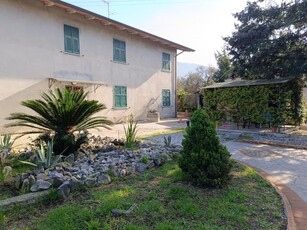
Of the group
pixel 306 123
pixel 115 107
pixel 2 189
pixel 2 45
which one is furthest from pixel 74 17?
pixel 306 123

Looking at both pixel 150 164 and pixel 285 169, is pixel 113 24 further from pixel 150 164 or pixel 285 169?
pixel 285 169

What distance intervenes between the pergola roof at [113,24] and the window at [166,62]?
84cm

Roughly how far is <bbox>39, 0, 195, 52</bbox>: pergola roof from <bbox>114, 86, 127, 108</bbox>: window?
3.93m

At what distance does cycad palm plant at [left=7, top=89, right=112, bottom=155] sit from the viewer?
17.6 ft

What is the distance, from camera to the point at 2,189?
3.83 m

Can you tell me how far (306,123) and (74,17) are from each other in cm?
1496

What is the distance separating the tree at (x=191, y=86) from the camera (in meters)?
23.6

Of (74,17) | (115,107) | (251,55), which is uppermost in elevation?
(74,17)

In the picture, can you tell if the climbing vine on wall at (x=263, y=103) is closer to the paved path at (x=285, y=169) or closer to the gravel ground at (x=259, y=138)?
the gravel ground at (x=259, y=138)

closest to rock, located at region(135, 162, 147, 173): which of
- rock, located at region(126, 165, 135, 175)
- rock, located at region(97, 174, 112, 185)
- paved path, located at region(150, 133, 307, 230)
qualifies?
rock, located at region(126, 165, 135, 175)

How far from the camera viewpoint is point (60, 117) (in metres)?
5.49

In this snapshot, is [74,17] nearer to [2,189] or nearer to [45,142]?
[45,142]

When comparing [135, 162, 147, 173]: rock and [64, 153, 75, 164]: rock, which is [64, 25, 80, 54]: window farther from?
[135, 162, 147, 173]: rock

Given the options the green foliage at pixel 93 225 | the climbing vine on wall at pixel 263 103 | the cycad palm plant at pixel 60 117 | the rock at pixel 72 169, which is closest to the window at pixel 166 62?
the climbing vine on wall at pixel 263 103
